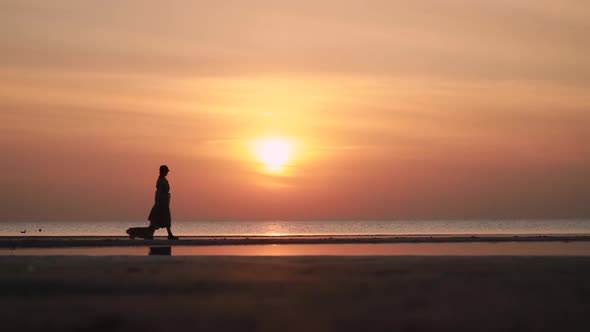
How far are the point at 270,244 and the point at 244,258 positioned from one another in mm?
13942

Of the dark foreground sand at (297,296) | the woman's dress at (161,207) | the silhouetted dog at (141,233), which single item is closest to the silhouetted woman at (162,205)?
the woman's dress at (161,207)

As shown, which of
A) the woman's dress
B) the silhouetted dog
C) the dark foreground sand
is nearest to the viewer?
the dark foreground sand

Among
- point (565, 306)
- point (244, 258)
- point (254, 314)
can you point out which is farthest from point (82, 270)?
point (565, 306)

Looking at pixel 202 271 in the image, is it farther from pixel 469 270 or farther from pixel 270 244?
pixel 270 244

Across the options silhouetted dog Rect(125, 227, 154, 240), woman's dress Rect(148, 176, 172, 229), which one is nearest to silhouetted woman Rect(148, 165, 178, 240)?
woman's dress Rect(148, 176, 172, 229)

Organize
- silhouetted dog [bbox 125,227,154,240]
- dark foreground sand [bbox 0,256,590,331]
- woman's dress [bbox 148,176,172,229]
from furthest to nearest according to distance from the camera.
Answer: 1. woman's dress [bbox 148,176,172,229]
2. silhouetted dog [bbox 125,227,154,240]
3. dark foreground sand [bbox 0,256,590,331]

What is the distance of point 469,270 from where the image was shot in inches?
600

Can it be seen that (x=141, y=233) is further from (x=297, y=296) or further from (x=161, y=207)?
(x=297, y=296)

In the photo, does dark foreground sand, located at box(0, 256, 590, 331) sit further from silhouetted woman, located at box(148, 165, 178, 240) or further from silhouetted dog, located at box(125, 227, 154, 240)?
silhouetted woman, located at box(148, 165, 178, 240)

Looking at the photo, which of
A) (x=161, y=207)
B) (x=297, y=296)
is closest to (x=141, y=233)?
(x=161, y=207)

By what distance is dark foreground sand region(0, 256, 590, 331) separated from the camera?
405 inches

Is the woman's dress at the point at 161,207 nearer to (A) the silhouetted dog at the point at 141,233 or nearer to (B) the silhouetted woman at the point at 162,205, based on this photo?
(B) the silhouetted woman at the point at 162,205

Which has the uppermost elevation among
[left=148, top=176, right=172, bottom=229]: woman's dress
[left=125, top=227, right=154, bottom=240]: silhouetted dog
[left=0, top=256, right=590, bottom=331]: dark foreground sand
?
[left=148, top=176, right=172, bottom=229]: woman's dress

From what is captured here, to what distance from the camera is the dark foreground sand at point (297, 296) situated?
33.8 feet
